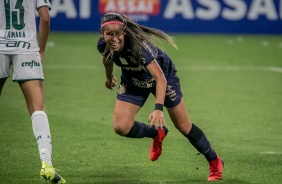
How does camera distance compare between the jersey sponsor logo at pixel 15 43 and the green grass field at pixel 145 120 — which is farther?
the green grass field at pixel 145 120

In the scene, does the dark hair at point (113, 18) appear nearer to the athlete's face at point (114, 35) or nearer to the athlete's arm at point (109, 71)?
the athlete's face at point (114, 35)

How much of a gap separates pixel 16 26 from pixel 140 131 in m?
1.73

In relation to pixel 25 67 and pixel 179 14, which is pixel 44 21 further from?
pixel 179 14

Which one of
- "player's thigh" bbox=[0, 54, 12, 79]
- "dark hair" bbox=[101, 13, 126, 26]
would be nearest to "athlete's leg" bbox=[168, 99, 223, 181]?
"dark hair" bbox=[101, 13, 126, 26]

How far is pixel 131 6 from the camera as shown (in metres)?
25.2

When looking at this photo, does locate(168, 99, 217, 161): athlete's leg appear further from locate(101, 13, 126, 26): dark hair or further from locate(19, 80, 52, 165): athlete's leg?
locate(19, 80, 52, 165): athlete's leg

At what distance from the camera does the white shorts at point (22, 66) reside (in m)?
6.81

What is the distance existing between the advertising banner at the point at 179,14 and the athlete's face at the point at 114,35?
58.9ft

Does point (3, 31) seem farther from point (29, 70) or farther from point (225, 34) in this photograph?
point (225, 34)

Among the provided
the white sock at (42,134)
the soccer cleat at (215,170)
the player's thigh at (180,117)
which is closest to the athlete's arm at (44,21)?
the white sock at (42,134)

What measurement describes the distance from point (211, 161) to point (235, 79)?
8.61 meters

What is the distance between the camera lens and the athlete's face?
23.2ft

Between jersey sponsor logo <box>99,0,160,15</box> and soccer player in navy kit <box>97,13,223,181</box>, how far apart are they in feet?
56.4

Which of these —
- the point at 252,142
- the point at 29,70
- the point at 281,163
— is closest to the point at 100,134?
the point at 252,142
